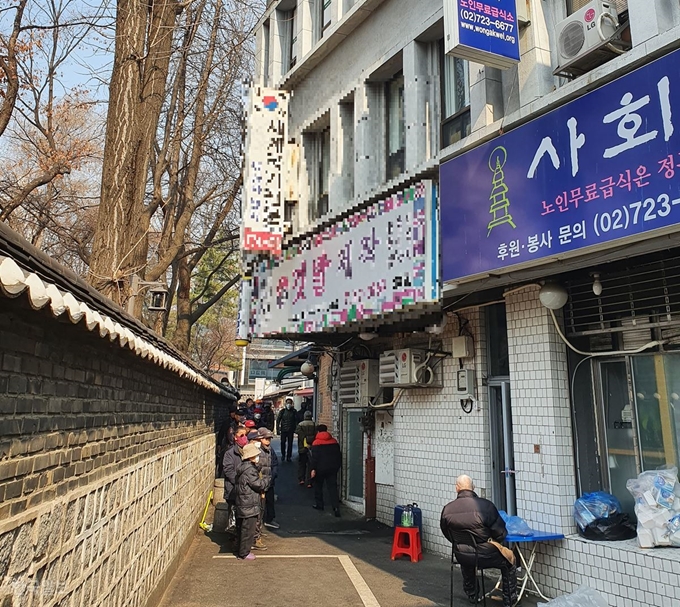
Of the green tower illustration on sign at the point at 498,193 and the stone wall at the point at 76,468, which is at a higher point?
the green tower illustration on sign at the point at 498,193

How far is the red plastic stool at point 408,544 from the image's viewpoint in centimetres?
876

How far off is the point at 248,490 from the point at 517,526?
395 centimetres

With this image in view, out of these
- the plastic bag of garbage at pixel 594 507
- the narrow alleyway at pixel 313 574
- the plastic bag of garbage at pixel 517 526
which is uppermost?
the plastic bag of garbage at pixel 594 507

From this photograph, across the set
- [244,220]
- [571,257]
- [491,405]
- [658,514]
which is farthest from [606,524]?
[244,220]

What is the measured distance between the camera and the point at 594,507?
6594 millimetres

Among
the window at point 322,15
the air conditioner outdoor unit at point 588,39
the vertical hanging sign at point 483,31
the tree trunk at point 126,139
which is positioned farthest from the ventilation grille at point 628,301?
the window at point 322,15

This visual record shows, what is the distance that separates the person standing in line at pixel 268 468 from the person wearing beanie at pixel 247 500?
2.11ft

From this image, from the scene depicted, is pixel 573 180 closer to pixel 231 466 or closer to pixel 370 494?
pixel 231 466

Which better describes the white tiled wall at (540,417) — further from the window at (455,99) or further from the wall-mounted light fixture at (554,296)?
the window at (455,99)

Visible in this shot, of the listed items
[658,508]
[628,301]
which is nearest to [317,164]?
[628,301]

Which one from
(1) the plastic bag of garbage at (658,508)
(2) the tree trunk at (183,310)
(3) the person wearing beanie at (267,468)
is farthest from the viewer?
(2) the tree trunk at (183,310)

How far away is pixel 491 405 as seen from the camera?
8508mm

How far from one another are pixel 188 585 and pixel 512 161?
21.5 feet

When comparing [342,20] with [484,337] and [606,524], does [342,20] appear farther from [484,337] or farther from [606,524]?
[606,524]
